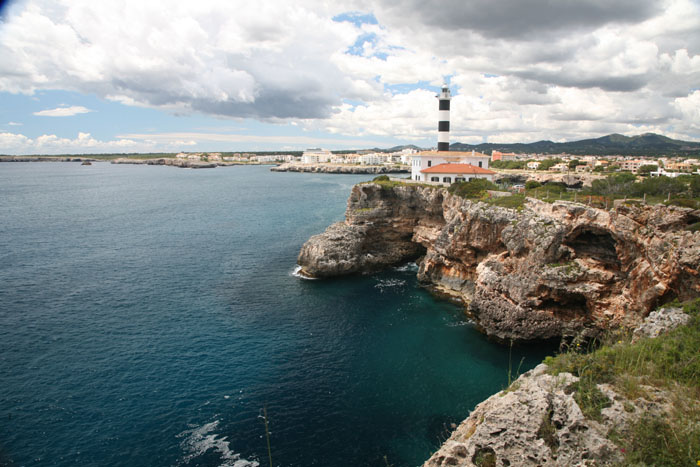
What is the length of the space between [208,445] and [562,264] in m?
25.3

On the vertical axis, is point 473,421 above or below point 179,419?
above

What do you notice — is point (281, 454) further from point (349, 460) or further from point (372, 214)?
point (372, 214)

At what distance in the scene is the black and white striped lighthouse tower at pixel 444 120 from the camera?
62906 mm

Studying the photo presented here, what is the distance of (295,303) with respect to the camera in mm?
36000

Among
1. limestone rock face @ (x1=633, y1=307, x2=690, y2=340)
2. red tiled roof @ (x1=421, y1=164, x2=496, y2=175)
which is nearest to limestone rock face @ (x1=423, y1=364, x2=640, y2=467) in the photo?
limestone rock face @ (x1=633, y1=307, x2=690, y2=340)

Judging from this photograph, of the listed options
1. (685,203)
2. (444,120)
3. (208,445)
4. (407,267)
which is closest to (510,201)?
(685,203)

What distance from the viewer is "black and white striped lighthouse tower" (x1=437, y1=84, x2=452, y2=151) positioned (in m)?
62.9

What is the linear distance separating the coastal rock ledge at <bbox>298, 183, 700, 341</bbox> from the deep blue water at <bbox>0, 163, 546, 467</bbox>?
299 centimetres

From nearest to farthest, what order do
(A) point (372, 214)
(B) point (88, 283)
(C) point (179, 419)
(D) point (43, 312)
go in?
(C) point (179, 419) → (D) point (43, 312) → (B) point (88, 283) → (A) point (372, 214)

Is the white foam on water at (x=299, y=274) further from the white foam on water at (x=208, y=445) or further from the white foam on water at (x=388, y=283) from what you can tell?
the white foam on water at (x=208, y=445)

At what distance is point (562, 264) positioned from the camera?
27875 mm

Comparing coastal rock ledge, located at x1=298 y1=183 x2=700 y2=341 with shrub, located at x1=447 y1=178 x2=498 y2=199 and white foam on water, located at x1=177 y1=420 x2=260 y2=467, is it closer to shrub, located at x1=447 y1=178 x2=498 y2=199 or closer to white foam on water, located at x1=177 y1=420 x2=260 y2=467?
shrub, located at x1=447 y1=178 x2=498 y2=199

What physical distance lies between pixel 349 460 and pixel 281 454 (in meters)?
3.24

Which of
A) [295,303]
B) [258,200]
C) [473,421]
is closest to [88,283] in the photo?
[295,303]
